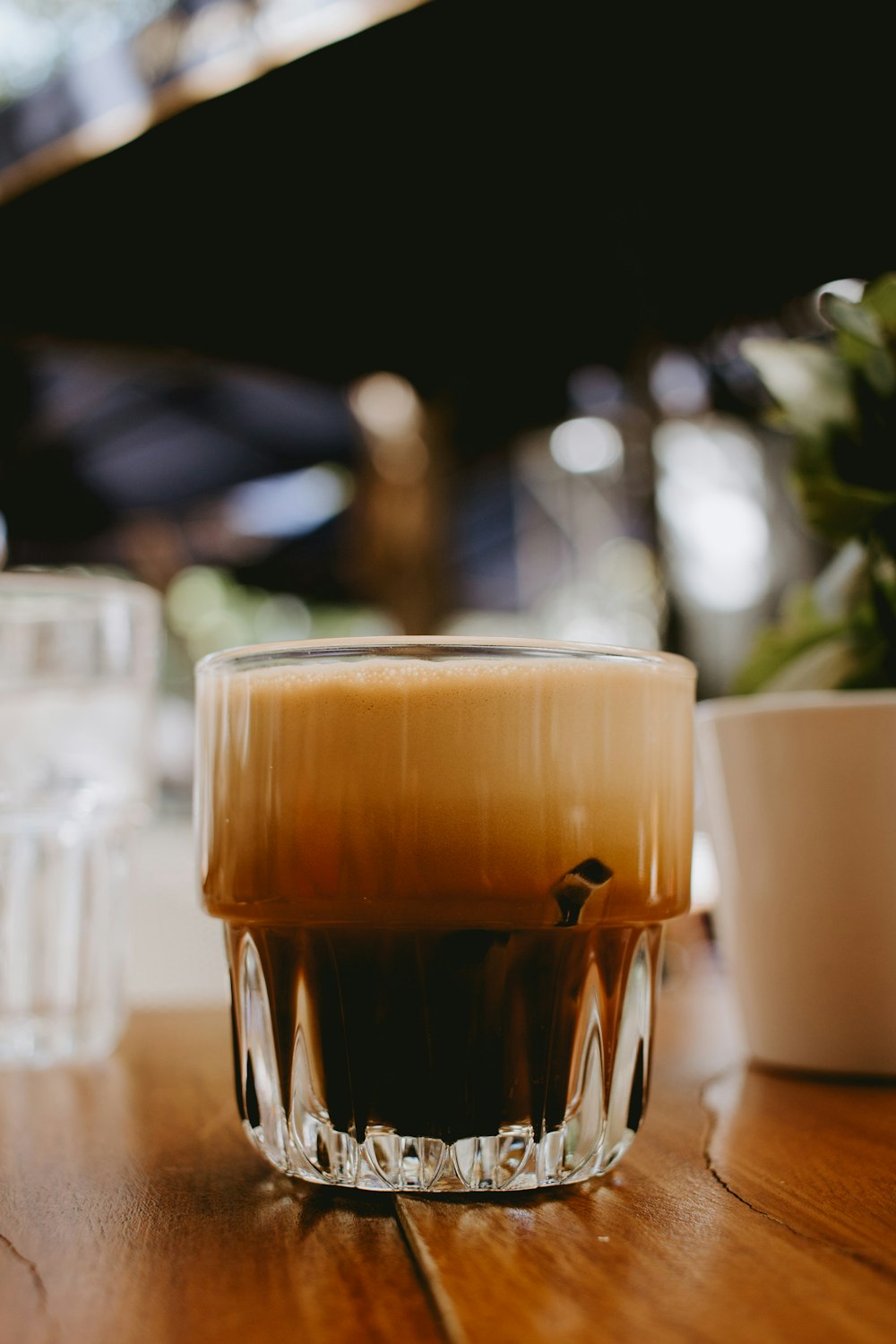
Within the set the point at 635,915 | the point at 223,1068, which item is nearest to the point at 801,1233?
the point at 635,915

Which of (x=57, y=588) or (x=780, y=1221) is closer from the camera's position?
(x=780, y=1221)

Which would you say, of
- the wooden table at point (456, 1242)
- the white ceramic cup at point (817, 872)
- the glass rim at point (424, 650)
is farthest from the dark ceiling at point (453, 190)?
the wooden table at point (456, 1242)

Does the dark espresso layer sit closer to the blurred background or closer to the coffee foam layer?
the coffee foam layer

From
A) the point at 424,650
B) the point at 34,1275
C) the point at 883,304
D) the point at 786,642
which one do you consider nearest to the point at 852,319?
the point at 883,304

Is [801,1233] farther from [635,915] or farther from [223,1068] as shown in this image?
[223,1068]

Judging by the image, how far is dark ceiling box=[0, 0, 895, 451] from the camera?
7.07 ft

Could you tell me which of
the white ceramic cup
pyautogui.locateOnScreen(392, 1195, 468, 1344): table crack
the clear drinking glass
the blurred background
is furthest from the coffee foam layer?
the blurred background

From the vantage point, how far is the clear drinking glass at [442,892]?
0.41 meters

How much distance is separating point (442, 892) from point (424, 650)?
0.29 ft

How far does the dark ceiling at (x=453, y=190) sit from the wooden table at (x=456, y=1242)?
200 cm

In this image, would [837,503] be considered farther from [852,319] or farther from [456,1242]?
[456,1242]

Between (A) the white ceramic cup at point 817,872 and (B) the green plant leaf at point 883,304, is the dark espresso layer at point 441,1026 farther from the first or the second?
(B) the green plant leaf at point 883,304

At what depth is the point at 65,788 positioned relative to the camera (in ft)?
2.57

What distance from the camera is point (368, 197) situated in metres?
2.43
